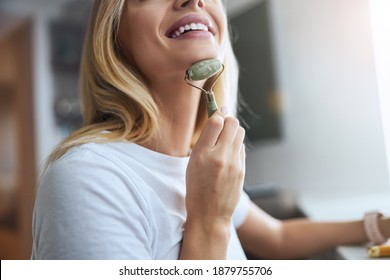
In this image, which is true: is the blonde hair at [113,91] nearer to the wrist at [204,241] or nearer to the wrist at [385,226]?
the wrist at [204,241]

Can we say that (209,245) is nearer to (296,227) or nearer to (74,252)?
(74,252)

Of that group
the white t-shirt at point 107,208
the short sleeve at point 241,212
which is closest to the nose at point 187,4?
the white t-shirt at point 107,208

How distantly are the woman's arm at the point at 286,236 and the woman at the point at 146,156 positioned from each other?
53 millimetres

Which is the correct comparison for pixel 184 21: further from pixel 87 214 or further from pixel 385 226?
pixel 385 226

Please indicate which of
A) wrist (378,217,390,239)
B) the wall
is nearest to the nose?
wrist (378,217,390,239)

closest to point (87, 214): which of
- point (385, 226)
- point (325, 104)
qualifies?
point (385, 226)

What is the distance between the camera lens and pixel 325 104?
1278 millimetres

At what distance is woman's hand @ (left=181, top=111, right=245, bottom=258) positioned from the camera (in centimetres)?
52

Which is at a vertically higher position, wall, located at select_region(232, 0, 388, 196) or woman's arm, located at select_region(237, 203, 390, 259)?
wall, located at select_region(232, 0, 388, 196)

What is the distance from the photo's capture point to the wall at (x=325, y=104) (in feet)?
3.52

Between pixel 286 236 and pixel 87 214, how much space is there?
46 centimetres

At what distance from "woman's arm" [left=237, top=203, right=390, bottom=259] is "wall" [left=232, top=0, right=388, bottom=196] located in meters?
0.32

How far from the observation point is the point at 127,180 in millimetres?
506

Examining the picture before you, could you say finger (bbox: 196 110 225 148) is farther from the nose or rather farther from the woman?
the nose
